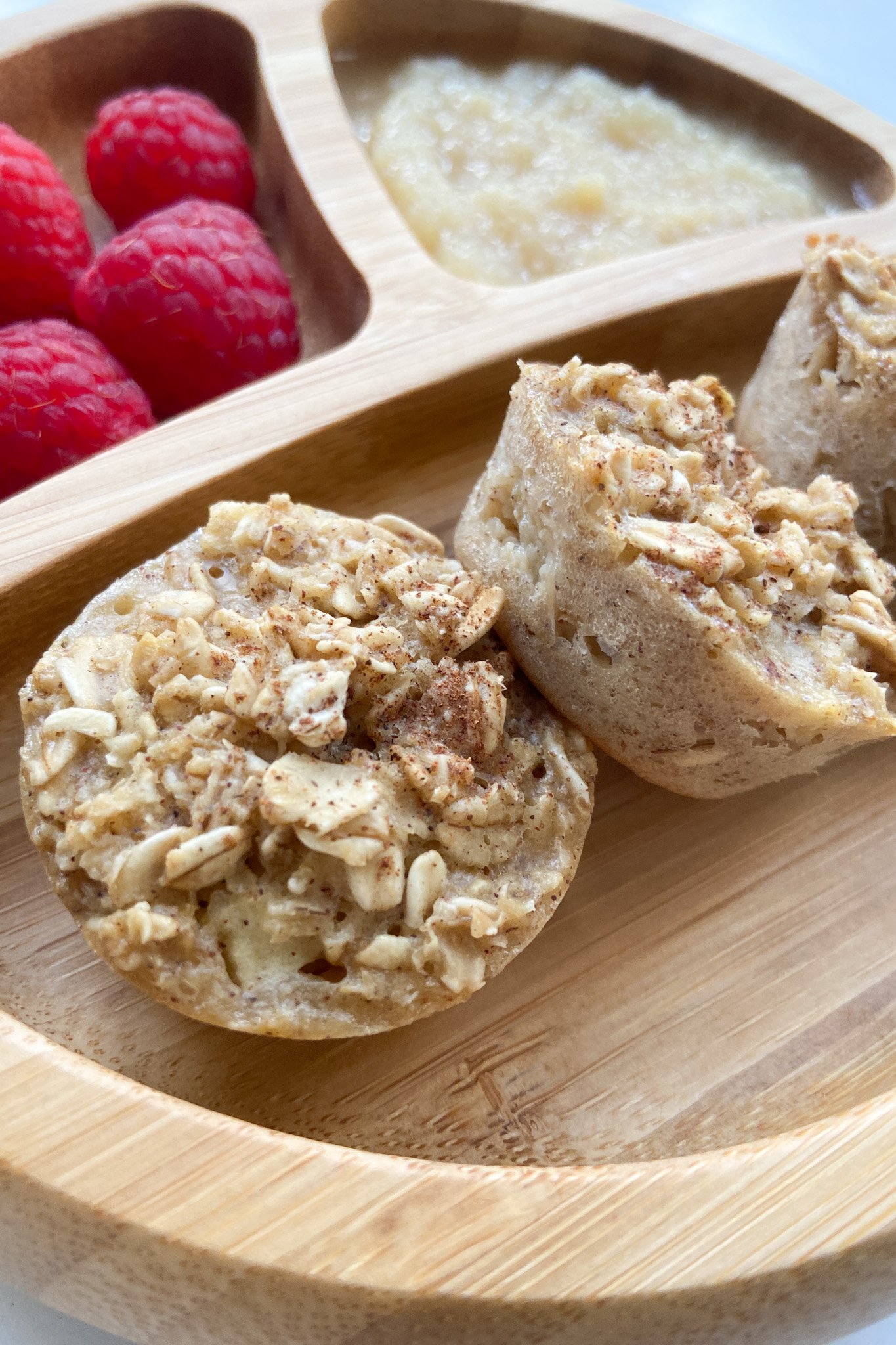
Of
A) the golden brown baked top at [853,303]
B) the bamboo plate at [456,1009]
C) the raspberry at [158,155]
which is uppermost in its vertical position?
the raspberry at [158,155]

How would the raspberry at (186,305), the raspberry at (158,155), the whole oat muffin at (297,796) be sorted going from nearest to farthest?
the whole oat muffin at (297,796) < the raspberry at (186,305) < the raspberry at (158,155)

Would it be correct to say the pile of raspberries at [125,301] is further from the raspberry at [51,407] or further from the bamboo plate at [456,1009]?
the bamboo plate at [456,1009]

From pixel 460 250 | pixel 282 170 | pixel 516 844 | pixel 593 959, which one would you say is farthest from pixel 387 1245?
pixel 282 170

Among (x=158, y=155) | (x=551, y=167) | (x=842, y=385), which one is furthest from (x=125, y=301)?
(x=842, y=385)

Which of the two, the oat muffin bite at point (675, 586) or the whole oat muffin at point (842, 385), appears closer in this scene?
the oat muffin bite at point (675, 586)

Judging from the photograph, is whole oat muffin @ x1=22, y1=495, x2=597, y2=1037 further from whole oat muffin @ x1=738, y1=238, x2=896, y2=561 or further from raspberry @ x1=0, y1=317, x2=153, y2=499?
whole oat muffin @ x1=738, y1=238, x2=896, y2=561

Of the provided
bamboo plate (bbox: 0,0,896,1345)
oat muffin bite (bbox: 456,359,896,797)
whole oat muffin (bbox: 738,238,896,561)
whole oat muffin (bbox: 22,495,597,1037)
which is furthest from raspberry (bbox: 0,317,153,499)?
whole oat muffin (bbox: 738,238,896,561)

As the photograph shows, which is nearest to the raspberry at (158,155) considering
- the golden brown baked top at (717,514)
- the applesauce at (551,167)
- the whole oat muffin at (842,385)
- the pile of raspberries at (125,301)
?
the pile of raspberries at (125,301)

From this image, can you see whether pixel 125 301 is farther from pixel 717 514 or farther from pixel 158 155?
pixel 717 514

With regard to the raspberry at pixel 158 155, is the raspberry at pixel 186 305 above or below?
below
